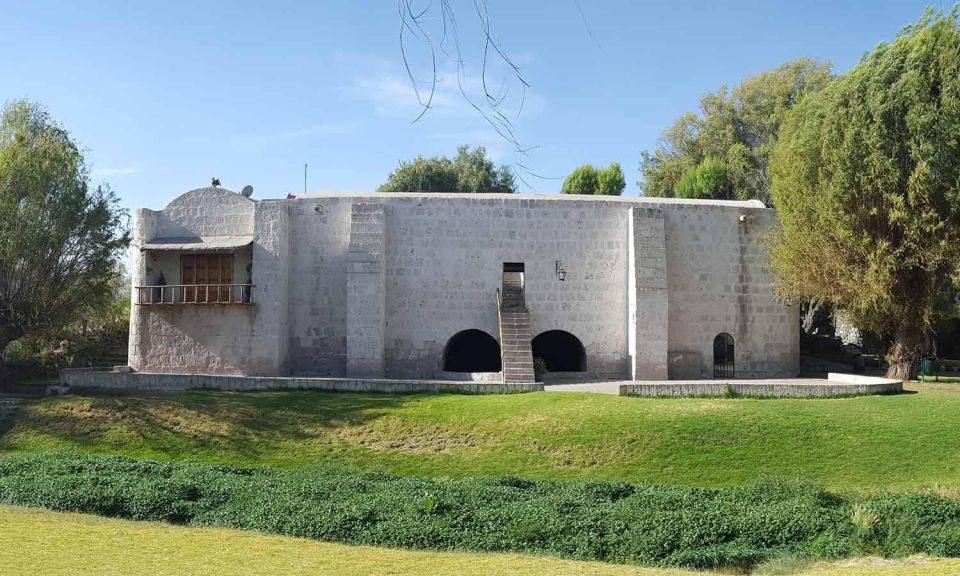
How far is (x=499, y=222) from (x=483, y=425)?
27.9 ft

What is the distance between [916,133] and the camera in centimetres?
2233

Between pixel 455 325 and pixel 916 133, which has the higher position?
pixel 916 133

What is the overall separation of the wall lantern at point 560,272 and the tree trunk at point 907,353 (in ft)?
29.9

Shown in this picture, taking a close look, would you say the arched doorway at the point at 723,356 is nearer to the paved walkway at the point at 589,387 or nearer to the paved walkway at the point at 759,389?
the paved walkway at the point at 589,387

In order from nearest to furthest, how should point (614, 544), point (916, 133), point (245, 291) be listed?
1. point (614, 544)
2. point (916, 133)
3. point (245, 291)

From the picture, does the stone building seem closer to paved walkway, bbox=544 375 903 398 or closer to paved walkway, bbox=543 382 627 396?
paved walkway, bbox=543 382 627 396

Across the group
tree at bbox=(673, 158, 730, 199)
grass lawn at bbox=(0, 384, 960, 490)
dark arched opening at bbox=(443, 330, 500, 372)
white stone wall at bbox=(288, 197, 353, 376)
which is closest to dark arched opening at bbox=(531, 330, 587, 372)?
dark arched opening at bbox=(443, 330, 500, 372)

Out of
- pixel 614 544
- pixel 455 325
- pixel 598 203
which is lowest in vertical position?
pixel 614 544

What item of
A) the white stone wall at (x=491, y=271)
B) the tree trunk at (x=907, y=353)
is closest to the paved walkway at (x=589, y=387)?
the white stone wall at (x=491, y=271)

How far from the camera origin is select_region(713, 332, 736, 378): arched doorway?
86.8 ft

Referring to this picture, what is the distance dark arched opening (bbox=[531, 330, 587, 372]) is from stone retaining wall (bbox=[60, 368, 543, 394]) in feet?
22.2

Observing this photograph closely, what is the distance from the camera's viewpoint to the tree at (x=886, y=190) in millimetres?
22109

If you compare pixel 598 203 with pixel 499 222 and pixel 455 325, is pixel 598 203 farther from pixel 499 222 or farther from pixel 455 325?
pixel 455 325

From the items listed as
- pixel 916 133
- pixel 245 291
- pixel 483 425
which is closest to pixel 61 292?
pixel 245 291
